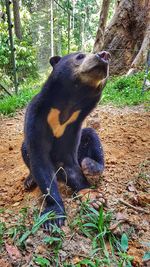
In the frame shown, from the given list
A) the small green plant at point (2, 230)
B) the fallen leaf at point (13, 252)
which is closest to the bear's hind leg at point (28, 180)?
the small green plant at point (2, 230)

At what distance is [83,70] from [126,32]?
743 cm

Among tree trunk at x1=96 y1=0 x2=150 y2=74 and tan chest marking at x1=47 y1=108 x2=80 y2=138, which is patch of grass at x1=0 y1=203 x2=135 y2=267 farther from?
tree trunk at x1=96 y1=0 x2=150 y2=74

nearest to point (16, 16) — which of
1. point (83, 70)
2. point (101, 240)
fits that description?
point (83, 70)

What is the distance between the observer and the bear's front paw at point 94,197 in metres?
2.19

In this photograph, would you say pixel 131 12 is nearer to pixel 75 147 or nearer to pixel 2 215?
pixel 75 147

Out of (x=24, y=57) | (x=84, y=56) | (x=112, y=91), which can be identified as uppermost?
(x=84, y=56)

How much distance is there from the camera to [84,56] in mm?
2395

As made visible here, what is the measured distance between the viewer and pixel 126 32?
30.0ft

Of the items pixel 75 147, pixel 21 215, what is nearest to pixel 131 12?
pixel 75 147

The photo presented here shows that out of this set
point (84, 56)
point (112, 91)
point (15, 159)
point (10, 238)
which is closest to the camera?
point (10, 238)

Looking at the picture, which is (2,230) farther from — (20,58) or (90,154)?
(20,58)

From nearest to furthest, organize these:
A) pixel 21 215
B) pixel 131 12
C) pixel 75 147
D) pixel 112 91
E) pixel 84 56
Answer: pixel 21 215 < pixel 84 56 < pixel 75 147 < pixel 112 91 < pixel 131 12

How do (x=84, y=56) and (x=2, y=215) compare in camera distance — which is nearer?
(x=2, y=215)

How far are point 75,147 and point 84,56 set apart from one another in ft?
2.33
